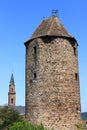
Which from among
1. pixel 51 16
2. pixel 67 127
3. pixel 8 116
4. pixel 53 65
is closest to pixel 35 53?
pixel 53 65

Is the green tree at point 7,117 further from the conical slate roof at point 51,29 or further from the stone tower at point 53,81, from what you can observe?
the conical slate roof at point 51,29

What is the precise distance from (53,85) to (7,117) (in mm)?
16950

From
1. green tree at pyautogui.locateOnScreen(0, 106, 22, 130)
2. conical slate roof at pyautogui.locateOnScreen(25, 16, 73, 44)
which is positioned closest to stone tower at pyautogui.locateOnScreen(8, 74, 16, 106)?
green tree at pyautogui.locateOnScreen(0, 106, 22, 130)

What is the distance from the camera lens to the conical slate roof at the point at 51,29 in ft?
74.5

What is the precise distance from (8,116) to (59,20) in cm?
1679

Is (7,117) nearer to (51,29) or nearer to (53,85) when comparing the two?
(53,85)

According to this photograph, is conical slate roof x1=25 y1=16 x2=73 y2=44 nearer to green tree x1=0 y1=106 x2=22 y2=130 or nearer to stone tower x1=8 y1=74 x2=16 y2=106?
green tree x1=0 y1=106 x2=22 y2=130

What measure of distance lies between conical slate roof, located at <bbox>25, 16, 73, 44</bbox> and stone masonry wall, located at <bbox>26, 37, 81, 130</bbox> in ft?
1.78

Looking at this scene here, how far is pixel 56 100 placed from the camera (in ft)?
68.9

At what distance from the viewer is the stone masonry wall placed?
20906 mm

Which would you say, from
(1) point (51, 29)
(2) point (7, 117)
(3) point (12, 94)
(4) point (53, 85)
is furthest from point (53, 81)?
(3) point (12, 94)

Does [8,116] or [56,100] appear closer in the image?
[56,100]

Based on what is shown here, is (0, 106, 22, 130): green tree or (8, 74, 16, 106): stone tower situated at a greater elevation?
(8, 74, 16, 106): stone tower

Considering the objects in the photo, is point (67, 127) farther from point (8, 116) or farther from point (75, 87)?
point (8, 116)
